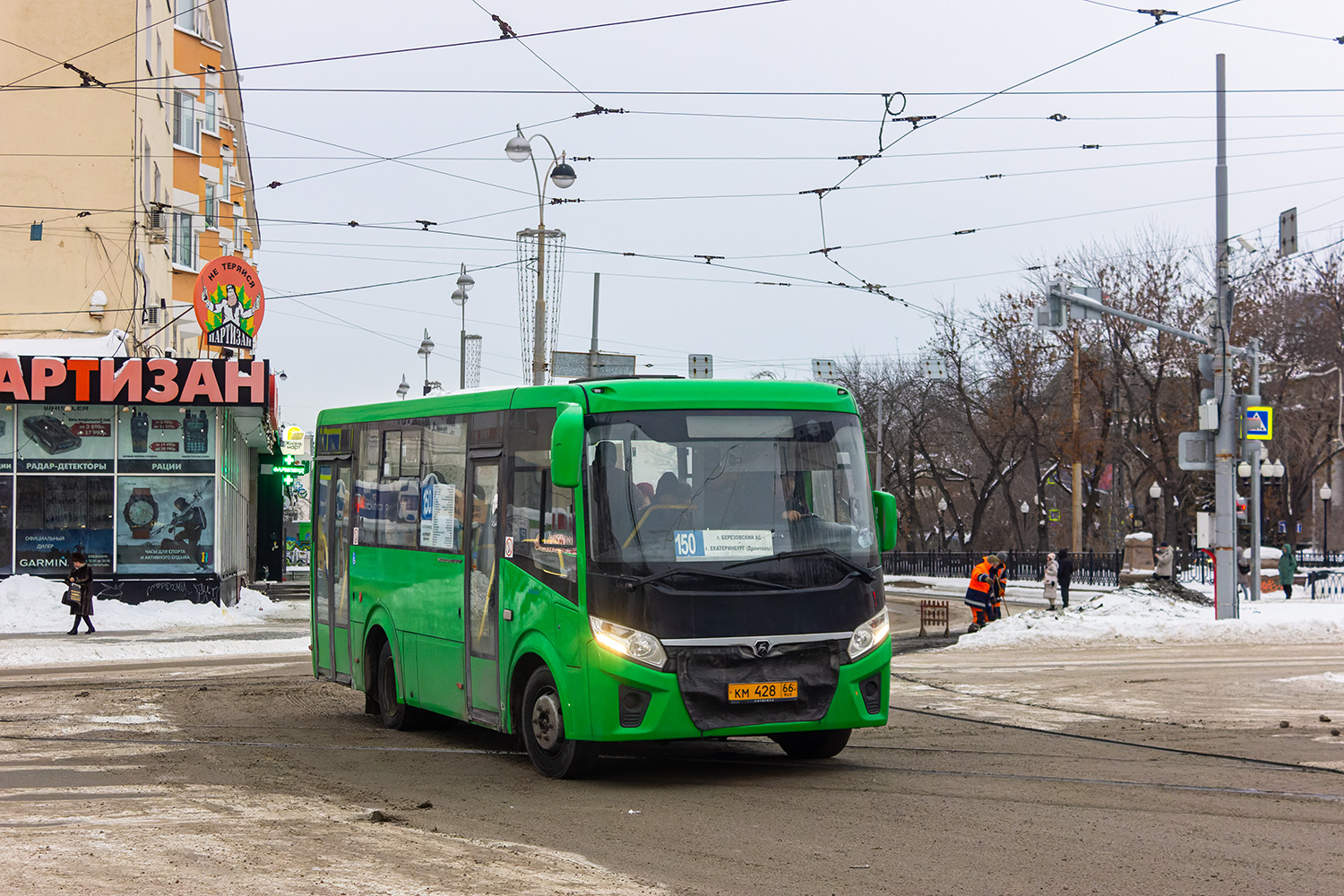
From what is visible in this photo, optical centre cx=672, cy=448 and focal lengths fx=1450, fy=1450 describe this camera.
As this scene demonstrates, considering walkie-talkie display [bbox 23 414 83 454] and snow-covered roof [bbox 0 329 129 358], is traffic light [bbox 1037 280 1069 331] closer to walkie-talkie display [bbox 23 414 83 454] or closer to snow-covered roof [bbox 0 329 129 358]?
snow-covered roof [bbox 0 329 129 358]

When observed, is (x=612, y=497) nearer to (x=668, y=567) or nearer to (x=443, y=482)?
(x=668, y=567)

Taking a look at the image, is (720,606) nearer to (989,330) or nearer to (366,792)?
(366,792)

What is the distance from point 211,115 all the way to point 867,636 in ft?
112

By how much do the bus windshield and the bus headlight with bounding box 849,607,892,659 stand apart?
0.40 m

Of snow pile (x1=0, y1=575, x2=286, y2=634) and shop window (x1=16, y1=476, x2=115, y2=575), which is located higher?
shop window (x1=16, y1=476, x2=115, y2=575)

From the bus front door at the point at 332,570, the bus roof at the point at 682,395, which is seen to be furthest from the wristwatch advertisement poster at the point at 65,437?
the bus roof at the point at 682,395

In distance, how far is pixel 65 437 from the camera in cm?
2831

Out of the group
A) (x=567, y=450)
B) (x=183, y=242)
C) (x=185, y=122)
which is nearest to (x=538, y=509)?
(x=567, y=450)

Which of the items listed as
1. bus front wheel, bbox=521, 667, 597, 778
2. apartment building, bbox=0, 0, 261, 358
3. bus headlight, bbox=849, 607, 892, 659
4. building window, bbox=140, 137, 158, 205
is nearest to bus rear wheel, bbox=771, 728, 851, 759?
bus headlight, bbox=849, 607, 892, 659

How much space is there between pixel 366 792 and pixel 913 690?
319 inches

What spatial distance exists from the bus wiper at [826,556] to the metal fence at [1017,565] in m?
31.3

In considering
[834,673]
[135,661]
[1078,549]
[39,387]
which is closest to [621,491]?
[834,673]

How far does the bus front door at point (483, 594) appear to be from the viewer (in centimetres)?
1054

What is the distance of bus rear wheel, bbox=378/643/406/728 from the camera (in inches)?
494
